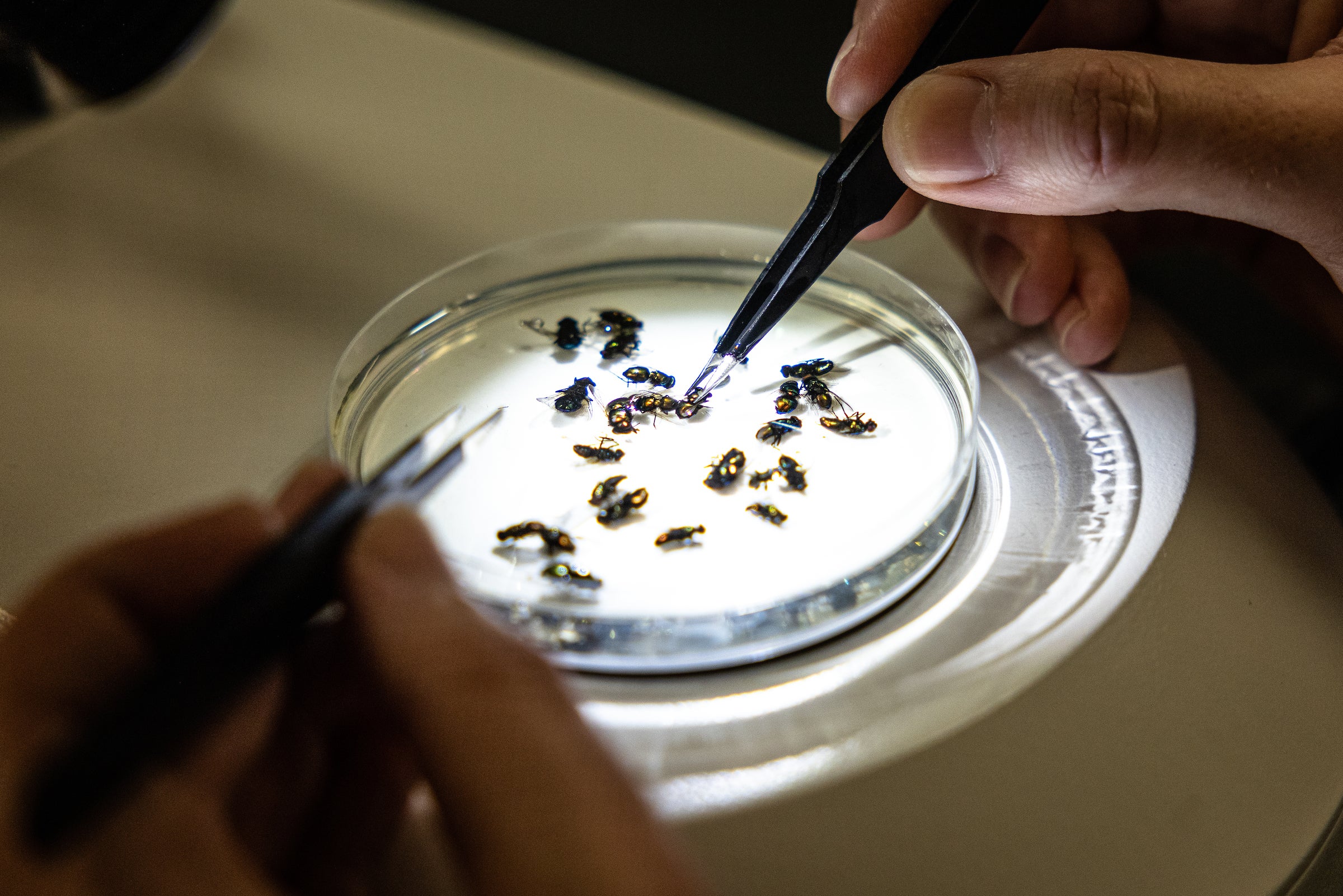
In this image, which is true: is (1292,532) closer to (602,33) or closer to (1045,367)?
(1045,367)

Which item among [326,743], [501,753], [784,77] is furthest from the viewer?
[784,77]

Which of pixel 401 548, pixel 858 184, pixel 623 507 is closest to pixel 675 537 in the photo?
pixel 623 507

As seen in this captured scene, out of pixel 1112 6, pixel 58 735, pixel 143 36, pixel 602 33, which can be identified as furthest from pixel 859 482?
pixel 602 33

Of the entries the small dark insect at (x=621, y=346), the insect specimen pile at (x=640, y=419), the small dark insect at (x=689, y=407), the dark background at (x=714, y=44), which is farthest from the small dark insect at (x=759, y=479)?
the dark background at (x=714, y=44)

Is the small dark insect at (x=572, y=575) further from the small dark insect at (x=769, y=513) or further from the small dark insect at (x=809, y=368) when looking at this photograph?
the small dark insect at (x=809, y=368)

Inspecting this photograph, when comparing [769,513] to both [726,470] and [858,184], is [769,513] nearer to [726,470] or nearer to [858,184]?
[726,470]

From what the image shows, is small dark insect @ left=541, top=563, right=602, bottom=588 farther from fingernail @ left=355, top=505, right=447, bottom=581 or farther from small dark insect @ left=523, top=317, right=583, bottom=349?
small dark insect @ left=523, top=317, right=583, bottom=349

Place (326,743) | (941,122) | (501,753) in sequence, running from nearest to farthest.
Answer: (501,753)
(326,743)
(941,122)
